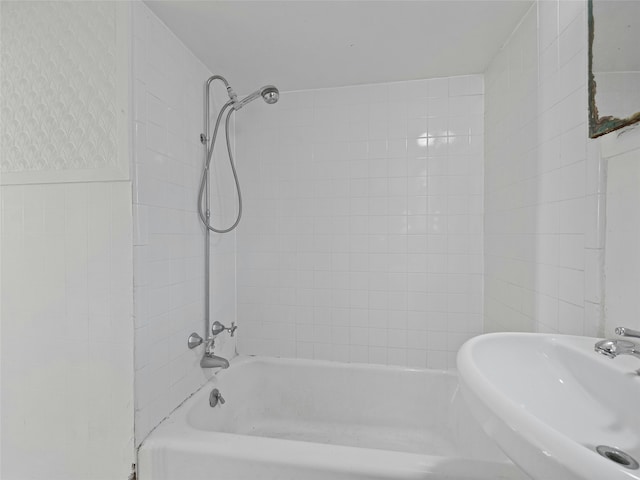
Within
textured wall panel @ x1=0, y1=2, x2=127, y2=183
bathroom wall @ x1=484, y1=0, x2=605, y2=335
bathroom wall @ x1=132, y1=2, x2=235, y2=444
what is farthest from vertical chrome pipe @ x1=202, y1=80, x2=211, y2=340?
bathroom wall @ x1=484, y1=0, x2=605, y2=335

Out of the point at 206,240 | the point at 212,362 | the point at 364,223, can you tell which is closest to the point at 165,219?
the point at 206,240

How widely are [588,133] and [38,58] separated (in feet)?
6.25

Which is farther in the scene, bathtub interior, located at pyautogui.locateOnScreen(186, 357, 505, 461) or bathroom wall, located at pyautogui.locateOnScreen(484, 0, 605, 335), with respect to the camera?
bathtub interior, located at pyautogui.locateOnScreen(186, 357, 505, 461)

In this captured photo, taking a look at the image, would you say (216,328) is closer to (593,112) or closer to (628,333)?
(628,333)

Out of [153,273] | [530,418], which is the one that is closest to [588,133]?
[530,418]

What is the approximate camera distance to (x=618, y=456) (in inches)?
22.5

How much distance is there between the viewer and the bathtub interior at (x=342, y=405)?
1.76 metres

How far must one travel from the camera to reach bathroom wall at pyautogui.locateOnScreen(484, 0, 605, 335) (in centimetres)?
98

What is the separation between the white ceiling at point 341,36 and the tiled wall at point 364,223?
0.58ft

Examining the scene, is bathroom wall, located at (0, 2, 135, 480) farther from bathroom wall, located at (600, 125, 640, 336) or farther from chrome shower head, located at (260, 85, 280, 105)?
bathroom wall, located at (600, 125, 640, 336)

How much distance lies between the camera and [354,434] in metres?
1.84

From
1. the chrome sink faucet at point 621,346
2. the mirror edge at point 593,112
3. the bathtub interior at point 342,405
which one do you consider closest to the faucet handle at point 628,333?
the chrome sink faucet at point 621,346

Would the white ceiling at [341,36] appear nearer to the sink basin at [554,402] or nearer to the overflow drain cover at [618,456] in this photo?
the sink basin at [554,402]

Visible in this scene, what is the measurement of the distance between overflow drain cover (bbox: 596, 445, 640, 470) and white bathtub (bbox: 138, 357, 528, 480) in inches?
24.5
